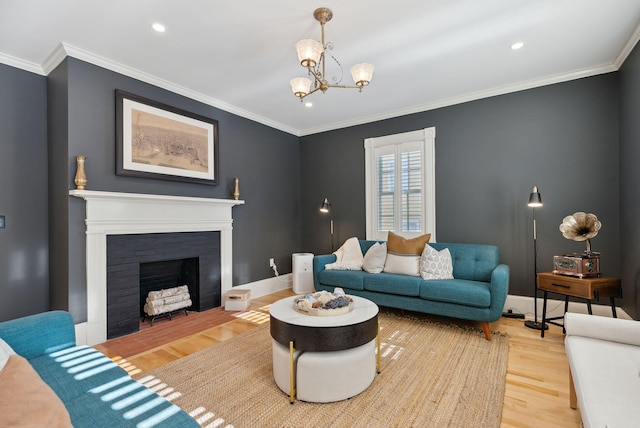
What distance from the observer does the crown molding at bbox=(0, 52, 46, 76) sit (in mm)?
2742

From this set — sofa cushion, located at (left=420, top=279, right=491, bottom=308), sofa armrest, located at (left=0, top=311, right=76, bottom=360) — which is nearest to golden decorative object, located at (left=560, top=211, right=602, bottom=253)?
sofa cushion, located at (left=420, top=279, right=491, bottom=308)

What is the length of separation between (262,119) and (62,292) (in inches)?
128

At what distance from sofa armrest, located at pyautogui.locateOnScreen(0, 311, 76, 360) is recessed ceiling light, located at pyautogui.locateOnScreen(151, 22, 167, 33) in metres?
2.24

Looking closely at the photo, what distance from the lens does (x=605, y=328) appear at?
1726 mm

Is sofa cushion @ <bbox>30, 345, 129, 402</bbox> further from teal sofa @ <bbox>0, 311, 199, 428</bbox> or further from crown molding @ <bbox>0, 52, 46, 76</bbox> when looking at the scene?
crown molding @ <bbox>0, 52, 46, 76</bbox>

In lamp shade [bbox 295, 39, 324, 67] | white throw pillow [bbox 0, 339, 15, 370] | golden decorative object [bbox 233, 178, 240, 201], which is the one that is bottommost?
white throw pillow [bbox 0, 339, 15, 370]

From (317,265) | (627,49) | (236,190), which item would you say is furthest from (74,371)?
(627,49)

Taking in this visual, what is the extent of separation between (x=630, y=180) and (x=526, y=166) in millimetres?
894

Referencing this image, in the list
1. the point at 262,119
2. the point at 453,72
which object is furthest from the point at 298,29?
the point at 262,119

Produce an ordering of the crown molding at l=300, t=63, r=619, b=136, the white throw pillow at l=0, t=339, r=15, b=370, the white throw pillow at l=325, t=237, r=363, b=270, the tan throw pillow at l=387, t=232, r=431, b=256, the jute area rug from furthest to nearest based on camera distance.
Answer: the white throw pillow at l=325, t=237, r=363, b=270, the tan throw pillow at l=387, t=232, r=431, b=256, the crown molding at l=300, t=63, r=619, b=136, the jute area rug, the white throw pillow at l=0, t=339, r=15, b=370

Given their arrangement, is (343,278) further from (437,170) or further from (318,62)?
(318,62)

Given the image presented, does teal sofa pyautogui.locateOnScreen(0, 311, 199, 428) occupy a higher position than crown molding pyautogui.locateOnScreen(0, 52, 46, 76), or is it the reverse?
crown molding pyautogui.locateOnScreen(0, 52, 46, 76)

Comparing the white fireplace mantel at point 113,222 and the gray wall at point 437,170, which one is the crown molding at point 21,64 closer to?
the gray wall at point 437,170

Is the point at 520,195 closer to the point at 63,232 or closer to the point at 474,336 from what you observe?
the point at 474,336
